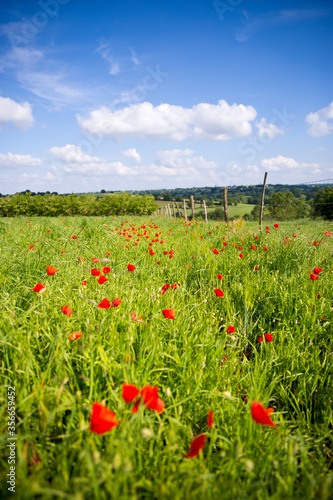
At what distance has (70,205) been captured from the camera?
46.8 metres

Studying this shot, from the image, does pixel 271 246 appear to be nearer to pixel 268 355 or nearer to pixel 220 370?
pixel 268 355

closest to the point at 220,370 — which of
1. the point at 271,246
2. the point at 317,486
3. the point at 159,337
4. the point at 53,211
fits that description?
the point at 159,337

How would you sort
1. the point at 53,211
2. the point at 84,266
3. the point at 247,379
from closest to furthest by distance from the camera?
the point at 247,379
the point at 84,266
the point at 53,211

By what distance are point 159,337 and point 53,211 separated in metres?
48.4

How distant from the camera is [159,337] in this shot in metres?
1.78

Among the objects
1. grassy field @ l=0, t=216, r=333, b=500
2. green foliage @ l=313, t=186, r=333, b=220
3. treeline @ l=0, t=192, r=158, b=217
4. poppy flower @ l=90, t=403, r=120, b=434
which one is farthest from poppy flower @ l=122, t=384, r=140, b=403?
treeline @ l=0, t=192, r=158, b=217

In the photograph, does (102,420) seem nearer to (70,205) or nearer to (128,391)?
(128,391)

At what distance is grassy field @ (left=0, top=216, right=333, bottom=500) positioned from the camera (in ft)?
3.04

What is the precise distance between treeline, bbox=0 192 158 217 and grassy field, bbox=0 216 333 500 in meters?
45.9

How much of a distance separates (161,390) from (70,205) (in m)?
49.2

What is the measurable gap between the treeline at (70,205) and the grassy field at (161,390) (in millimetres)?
45944

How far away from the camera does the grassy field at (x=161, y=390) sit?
0.93 meters

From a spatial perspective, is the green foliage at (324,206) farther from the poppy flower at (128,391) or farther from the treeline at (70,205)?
the poppy flower at (128,391)

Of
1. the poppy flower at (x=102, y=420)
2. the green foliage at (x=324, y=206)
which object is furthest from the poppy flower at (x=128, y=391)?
the green foliage at (x=324, y=206)
